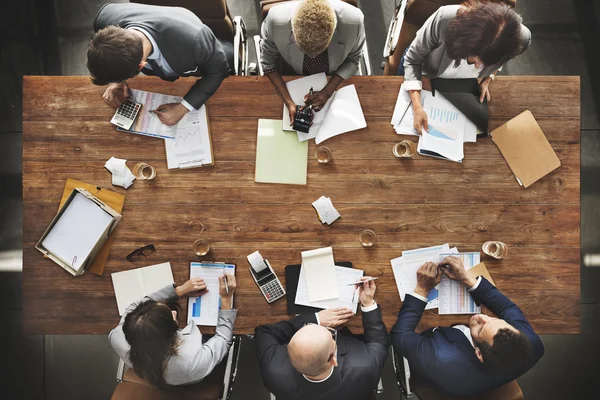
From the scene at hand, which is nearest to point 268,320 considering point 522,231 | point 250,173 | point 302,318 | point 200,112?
point 302,318

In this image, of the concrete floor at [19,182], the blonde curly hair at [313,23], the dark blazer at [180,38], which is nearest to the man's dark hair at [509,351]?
the concrete floor at [19,182]

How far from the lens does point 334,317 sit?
2.13 meters

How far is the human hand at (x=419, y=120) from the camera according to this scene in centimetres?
222

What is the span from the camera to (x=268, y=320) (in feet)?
7.18

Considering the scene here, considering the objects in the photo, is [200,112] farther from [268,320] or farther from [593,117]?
[593,117]

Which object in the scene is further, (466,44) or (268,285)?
(268,285)

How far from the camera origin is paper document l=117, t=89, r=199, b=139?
7.34 feet

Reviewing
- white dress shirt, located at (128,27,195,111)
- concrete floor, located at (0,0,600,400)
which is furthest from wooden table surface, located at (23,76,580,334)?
concrete floor, located at (0,0,600,400)

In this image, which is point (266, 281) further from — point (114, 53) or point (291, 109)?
point (114, 53)

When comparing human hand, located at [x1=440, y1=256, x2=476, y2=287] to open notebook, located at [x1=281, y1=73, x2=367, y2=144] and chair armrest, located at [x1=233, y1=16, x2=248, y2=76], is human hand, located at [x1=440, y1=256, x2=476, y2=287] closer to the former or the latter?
open notebook, located at [x1=281, y1=73, x2=367, y2=144]

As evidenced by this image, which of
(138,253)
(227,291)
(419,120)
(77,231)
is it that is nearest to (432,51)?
(419,120)

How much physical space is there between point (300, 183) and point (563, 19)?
2539 mm

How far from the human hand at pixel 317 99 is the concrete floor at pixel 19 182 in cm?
121

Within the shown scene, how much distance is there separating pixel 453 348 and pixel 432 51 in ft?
4.74
